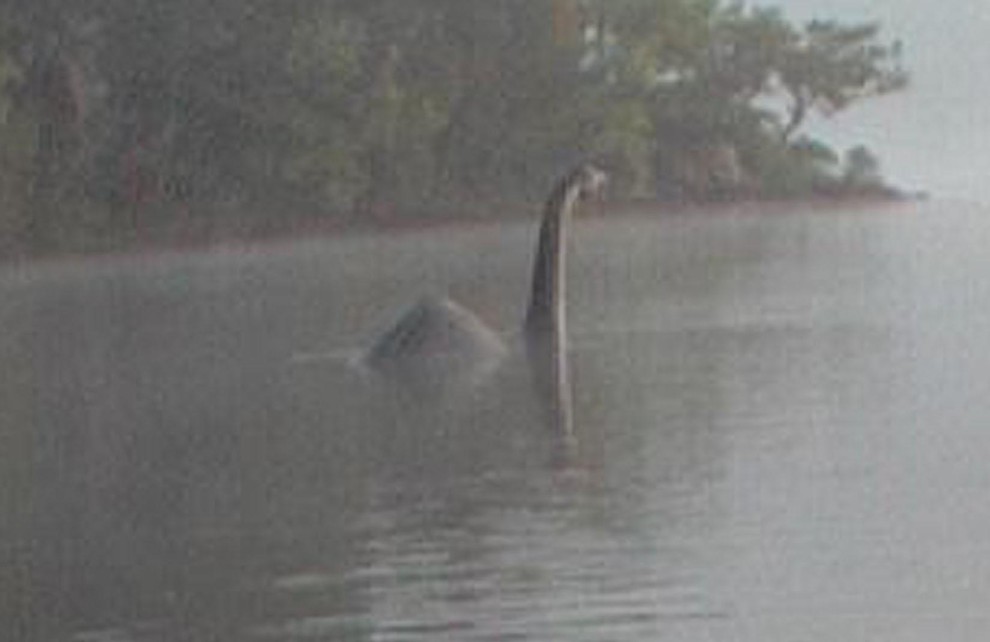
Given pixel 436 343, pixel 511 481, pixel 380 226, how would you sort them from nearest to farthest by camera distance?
1. pixel 511 481
2. pixel 436 343
3. pixel 380 226

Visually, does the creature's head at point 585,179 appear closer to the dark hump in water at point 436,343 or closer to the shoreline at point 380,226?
the dark hump in water at point 436,343

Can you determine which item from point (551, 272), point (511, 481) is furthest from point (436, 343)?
point (511, 481)

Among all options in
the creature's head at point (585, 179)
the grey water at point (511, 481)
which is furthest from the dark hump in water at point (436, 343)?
the creature's head at point (585, 179)

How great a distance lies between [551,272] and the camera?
27.3m

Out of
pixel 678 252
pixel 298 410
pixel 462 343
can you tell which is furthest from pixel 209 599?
pixel 678 252

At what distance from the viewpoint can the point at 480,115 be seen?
72.7 meters

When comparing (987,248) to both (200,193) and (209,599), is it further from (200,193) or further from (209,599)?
(209,599)

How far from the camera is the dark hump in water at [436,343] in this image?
2594 centimetres

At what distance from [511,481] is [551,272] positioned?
9.63 m

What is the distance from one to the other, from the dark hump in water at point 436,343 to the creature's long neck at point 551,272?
565mm

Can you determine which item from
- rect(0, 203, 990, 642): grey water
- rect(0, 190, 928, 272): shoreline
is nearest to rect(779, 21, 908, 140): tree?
rect(0, 190, 928, 272): shoreline

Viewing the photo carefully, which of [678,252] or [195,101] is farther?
[195,101]

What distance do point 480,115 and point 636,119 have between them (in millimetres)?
4063

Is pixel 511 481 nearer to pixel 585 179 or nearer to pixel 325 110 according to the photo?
pixel 585 179
